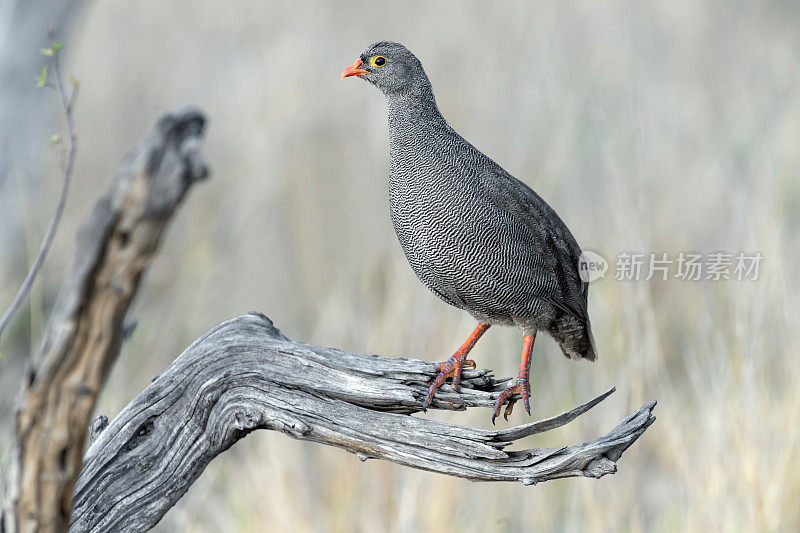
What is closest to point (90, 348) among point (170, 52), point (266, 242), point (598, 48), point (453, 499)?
point (453, 499)

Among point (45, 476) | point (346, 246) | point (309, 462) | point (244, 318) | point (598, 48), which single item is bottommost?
point (45, 476)

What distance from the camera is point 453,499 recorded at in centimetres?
517

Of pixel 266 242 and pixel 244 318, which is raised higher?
pixel 266 242

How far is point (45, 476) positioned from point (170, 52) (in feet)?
30.6

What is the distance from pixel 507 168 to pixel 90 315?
414 centimetres

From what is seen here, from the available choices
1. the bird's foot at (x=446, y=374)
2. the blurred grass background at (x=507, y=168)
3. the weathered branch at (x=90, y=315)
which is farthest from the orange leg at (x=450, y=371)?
the blurred grass background at (x=507, y=168)

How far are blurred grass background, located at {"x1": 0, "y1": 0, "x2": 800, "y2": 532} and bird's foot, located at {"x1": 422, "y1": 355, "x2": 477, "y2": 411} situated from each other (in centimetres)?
178

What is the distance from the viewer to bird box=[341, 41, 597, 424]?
10.4 ft

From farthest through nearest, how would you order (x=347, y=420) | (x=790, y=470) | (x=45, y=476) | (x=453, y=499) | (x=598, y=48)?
(x=598, y=48) < (x=453, y=499) < (x=790, y=470) < (x=347, y=420) < (x=45, y=476)

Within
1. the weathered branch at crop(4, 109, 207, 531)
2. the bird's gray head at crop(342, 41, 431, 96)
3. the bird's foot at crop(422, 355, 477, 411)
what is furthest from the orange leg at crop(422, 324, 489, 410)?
the weathered branch at crop(4, 109, 207, 531)

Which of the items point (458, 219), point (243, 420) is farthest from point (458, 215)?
point (243, 420)

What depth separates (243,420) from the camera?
116 inches

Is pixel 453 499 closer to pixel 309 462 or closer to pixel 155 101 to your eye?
pixel 309 462

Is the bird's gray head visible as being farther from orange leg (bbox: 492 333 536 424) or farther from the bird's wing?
orange leg (bbox: 492 333 536 424)
